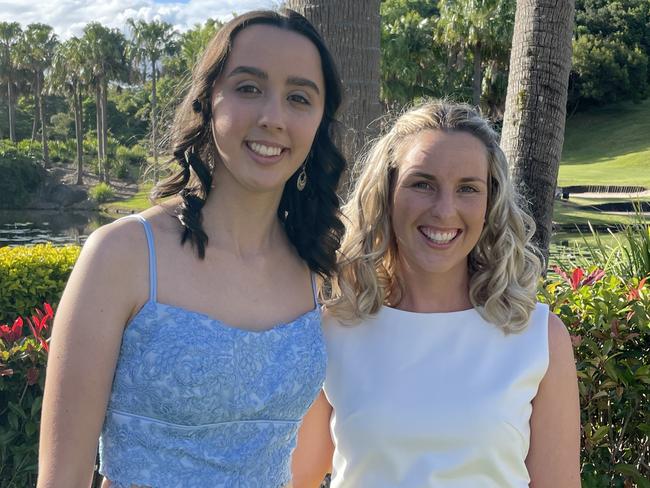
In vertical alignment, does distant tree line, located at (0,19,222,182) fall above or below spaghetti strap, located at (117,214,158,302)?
below

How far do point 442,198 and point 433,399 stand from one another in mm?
599

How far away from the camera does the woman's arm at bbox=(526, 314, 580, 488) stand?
208 centimetres

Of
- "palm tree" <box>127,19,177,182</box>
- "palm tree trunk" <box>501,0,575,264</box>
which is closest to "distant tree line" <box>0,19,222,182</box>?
"palm tree" <box>127,19,177,182</box>

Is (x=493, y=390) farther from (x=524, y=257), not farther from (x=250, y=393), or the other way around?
(x=250, y=393)

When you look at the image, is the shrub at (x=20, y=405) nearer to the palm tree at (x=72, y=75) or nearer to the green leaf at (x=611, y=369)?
the green leaf at (x=611, y=369)

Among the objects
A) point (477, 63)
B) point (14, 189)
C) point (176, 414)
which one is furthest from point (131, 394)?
point (14, 189)

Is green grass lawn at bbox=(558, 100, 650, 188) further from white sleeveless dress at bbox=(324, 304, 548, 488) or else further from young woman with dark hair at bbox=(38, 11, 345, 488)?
young woman with dark hair at bbox=(38, 11, 345, 488)

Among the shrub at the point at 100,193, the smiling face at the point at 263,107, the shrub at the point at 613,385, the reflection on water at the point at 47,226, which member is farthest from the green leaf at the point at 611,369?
the shrub at the point at 100,193

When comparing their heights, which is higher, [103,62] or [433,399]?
[433,399]

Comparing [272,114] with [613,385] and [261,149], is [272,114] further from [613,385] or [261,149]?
[613,385]

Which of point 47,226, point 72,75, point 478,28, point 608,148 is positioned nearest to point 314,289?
point 478,28

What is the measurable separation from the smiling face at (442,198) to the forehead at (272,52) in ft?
1.57

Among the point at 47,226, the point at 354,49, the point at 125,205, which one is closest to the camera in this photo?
the point at 354,49

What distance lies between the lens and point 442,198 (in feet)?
7.20
